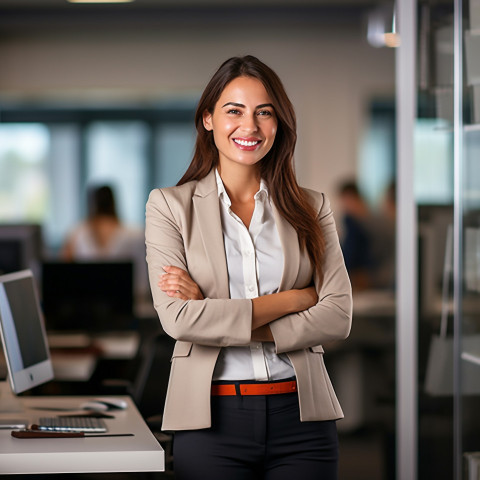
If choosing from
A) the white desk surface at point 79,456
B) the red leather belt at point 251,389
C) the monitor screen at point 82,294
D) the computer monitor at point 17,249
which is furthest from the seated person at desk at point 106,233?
the red leather belt at point 251,389

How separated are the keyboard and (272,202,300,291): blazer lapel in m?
0.80

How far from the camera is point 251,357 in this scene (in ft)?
6.46

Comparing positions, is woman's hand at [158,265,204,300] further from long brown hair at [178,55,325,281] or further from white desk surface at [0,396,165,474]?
white desk surface at [0,396,165,474]

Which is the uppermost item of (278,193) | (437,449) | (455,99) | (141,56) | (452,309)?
(141,56)

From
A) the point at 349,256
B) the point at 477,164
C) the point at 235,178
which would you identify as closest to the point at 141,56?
the point at 349,256

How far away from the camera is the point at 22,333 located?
2686 mm

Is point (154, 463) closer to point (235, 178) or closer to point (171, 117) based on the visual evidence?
point (235, 178)

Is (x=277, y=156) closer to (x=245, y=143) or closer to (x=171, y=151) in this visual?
(x=245, y=143)

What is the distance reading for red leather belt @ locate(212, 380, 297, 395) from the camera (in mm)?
1908

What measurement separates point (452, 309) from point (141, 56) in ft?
20.1

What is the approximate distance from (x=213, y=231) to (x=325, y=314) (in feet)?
1.17

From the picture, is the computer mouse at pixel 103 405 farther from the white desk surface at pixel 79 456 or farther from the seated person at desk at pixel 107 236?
the seated person at desk at pixel 107 236

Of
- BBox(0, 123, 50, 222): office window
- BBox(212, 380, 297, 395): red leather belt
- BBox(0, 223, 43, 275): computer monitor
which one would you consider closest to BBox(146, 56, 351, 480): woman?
BBox(212, 380, 297, 395): red leather belt

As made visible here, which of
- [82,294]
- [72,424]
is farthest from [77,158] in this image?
[72,424]
